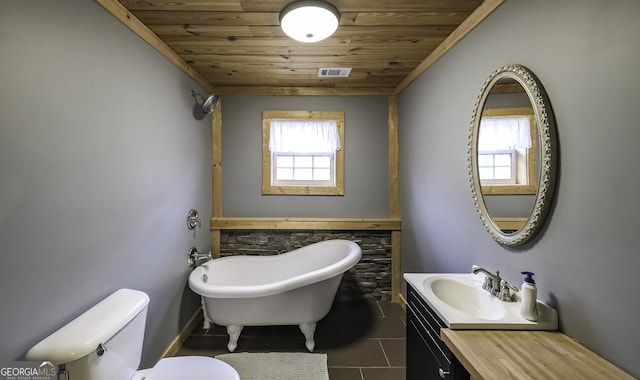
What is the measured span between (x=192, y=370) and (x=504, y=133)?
2.05 m

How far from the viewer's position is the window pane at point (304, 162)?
3309 mm

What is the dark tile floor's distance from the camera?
204 cm

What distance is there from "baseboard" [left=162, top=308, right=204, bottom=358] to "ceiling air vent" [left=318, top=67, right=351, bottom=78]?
2697mm

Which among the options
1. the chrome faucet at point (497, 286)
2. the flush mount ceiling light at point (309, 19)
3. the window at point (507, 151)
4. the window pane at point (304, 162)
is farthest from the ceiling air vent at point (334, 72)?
the chrome faucet at point (497, 286)

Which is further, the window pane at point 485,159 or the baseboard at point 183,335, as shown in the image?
the baseboard at point 183,335

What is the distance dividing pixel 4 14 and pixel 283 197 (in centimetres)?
248

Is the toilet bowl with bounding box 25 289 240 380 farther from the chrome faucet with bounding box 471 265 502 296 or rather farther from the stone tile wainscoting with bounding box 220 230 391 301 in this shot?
the stone tile wainscoting with bounding box 220 230 391 301

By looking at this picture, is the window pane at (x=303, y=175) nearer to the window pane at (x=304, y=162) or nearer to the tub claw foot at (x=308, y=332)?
the window pane at (x=304, y=162)

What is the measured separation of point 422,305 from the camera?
4.87 feet

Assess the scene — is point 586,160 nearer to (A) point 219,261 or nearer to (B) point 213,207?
(A) point 219,261

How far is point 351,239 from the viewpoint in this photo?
3.16m

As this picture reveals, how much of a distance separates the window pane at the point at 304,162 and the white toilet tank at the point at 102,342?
7.11ft

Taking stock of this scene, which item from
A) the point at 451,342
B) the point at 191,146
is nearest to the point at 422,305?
the point at 451,342

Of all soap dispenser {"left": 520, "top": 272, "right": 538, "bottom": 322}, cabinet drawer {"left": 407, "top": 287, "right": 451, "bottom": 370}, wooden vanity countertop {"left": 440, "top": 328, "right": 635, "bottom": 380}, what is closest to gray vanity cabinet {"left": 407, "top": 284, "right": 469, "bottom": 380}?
cabinet drawer {"left": 407, "top": 287, "right": 451, "bottom": 370}
